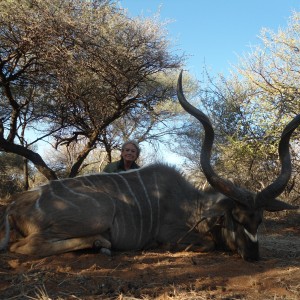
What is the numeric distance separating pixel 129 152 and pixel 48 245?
170cm

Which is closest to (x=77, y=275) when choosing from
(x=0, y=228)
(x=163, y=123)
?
(x=0, y=228)

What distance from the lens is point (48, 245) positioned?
303 centimetres

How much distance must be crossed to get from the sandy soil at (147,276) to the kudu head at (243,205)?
139 mm

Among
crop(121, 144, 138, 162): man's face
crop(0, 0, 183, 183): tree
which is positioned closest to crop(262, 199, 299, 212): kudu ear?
crop(121, 144, 138, 162): man's face

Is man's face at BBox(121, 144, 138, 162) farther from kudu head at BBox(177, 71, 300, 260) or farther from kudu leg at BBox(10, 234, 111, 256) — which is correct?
kudu leg at BBox(10, 234, 111, 256)

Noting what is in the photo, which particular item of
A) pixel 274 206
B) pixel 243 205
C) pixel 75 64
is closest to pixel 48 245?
pixel 243 205

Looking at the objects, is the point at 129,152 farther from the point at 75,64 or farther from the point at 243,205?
the point at 75,64

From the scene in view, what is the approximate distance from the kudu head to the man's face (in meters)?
1.15

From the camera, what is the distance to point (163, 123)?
39.0ft

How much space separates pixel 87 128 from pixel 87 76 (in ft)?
8.27

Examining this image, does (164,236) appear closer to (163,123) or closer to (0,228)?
(0,228)

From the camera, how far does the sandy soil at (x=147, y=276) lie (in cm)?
207

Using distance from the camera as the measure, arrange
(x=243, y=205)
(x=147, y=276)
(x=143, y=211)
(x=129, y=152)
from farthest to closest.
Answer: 1. (x=129, y=152)
2. (x=143, y=211)
3. (x=243, y=205)
4. (x=147, y=276)

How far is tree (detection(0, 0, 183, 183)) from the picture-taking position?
6.12 meters
